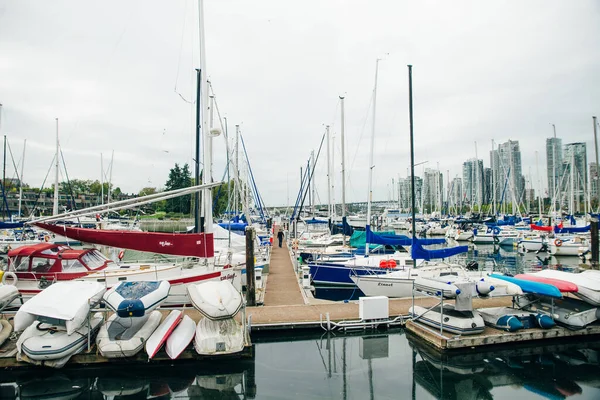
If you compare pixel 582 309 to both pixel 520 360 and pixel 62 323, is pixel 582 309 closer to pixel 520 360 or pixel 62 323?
pixel 520 360

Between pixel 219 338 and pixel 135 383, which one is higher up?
pixel 219 338

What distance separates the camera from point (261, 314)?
12.5 meters

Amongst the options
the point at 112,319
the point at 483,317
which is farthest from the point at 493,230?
the point at 112,319

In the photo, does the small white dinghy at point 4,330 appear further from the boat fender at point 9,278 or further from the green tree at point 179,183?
the green tree at point 179,183

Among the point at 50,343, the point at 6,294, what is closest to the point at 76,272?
the point at 6,294

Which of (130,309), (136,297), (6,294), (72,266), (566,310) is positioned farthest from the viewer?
(72,266)

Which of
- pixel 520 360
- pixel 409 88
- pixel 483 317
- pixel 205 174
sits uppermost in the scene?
pixel 409 88

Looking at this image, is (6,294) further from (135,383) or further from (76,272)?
(135,383)

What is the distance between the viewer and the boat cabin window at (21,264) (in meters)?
12.9

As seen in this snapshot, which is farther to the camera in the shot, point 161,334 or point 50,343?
point 161,334

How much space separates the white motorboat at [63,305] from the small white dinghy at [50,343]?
11.5 inches

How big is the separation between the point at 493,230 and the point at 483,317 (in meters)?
36.3

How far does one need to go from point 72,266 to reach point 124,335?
5.07m

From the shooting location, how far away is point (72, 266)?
13367mm
